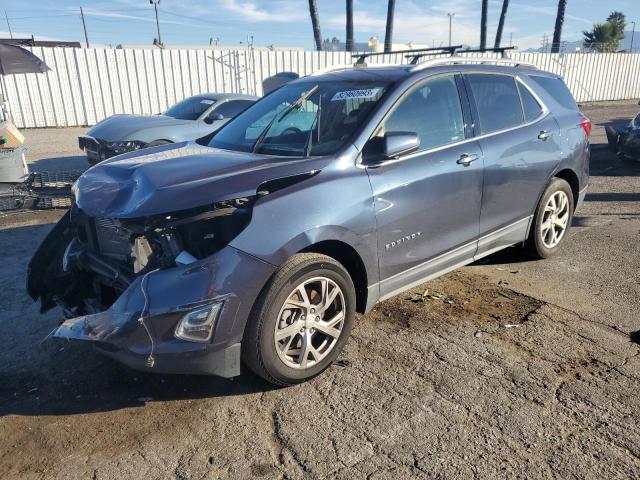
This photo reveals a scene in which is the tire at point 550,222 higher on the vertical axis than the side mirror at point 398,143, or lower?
lower

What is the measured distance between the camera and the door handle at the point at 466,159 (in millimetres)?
4060

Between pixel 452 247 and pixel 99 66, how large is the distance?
18.6m

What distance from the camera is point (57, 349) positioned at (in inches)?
150

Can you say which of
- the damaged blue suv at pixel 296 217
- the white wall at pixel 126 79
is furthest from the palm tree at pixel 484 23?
the damaged blue suv at pixel 296 217

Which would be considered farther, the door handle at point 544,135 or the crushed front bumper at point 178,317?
the door handle at point 544,135

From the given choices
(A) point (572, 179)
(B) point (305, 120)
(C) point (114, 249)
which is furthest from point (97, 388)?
(A) point (572, 179)

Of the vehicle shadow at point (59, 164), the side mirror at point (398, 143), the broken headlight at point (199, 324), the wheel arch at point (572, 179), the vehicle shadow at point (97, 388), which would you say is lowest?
the vehicle shadow at point (59, 164)

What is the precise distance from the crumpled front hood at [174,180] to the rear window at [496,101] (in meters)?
1.78

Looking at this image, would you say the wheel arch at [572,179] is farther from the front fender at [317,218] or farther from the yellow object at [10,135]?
the yellow object at [10,135]

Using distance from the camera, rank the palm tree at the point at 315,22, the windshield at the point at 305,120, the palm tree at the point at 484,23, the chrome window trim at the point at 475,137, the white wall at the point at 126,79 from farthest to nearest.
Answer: the palm tree at the point at 484,23
the palm tree at the point at 315,22
the white wall at the point at 126,79
the windshield at the point at 305,120
the chrome window trim at the point at 475,137

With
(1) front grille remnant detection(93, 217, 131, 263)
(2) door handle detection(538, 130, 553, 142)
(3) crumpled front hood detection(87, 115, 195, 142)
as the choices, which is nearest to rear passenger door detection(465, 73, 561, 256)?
(2) door handle detection(538, 130, 553, 142)

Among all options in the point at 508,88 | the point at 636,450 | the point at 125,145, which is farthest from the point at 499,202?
the point at 125,145

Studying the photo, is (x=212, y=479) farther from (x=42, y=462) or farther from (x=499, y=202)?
(x=499, y=202)

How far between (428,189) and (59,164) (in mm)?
10733
